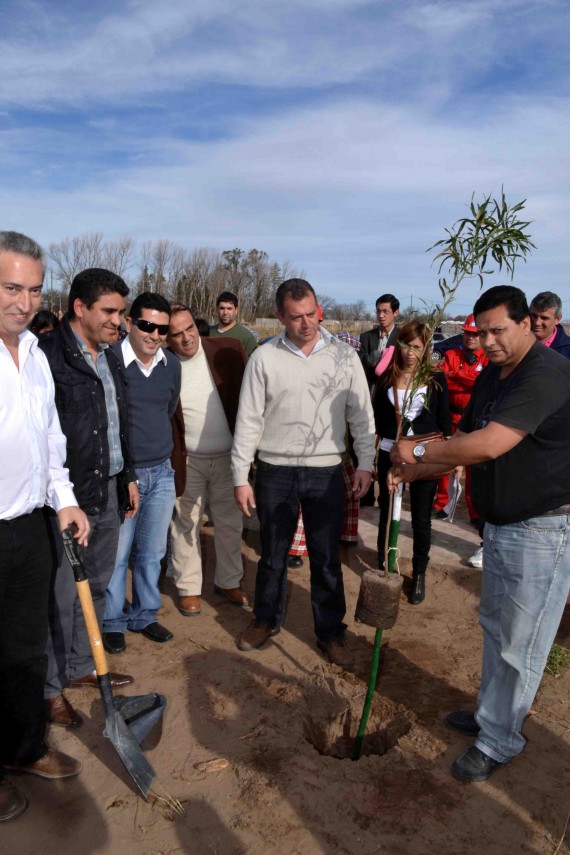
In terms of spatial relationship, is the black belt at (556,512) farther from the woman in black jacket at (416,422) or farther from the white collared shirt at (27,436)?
the white collared shirt at (27,436)

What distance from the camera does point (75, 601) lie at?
3383mm

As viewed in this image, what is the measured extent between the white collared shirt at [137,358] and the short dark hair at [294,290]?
2.84 feet

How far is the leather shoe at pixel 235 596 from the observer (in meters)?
4.71

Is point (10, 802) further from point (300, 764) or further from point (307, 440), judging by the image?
point (307, 440)

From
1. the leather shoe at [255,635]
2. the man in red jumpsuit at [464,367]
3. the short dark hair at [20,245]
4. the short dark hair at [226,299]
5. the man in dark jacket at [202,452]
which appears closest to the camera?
the short dark hair at [20,245]

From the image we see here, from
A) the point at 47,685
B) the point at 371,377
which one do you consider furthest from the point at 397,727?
the point at 371,377

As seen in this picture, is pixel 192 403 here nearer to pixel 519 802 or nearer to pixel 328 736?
pixel 328 736

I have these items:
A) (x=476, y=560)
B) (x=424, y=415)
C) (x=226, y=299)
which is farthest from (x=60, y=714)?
(x=226, y=299)

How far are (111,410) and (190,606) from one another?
1849 millimetres

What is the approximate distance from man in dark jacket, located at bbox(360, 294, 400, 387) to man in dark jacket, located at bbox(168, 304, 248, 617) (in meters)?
2.79

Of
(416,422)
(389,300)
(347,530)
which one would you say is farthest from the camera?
(389,300)

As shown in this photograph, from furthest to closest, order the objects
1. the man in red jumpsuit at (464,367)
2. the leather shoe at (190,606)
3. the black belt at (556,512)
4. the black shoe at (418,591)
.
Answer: the man in red jumpsuit at (464,367), the black shoe at (418,591), the leather shoe at (190,606), the black belt at (556,512)

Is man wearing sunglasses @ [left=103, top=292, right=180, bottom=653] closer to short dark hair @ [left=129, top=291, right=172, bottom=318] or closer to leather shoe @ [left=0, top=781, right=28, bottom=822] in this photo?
short dark hair @ [left=129, top=291, right=172, bottom=318]

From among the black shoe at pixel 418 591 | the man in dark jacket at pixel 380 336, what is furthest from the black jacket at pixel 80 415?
the man in dark jacket at pixel 380 336
